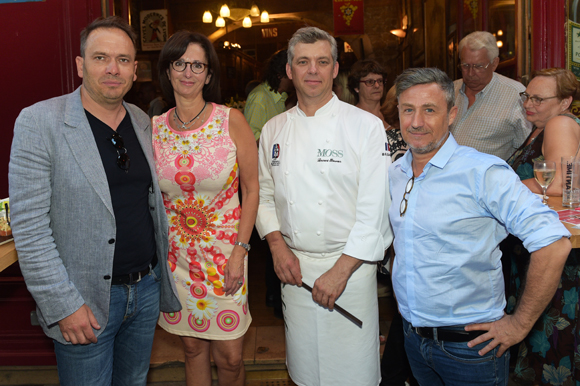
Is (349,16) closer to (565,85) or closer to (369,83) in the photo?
(369,83)

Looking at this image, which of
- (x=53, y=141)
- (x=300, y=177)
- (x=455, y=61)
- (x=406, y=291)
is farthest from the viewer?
(x=455, y=61)

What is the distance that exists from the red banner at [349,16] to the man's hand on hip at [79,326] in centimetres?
726

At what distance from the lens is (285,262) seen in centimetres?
206

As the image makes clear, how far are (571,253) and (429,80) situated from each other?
1456mm

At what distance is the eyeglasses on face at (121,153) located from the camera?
1732 mm

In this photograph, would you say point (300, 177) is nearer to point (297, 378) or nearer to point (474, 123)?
point (297, 378)

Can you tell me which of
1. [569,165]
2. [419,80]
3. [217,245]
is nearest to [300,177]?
[217,245]

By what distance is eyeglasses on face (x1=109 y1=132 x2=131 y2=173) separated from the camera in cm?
173

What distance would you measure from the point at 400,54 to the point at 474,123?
787 centimetres

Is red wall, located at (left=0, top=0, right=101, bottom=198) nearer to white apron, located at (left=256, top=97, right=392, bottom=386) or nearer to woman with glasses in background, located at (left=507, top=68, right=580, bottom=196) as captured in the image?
white apron, located at (left=256, top=97, right=392, bottom=386)

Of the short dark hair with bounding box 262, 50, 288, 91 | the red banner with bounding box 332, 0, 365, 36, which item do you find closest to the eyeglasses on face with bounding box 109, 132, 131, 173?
the short dark hair with bounding box 262, 50, 288, 91

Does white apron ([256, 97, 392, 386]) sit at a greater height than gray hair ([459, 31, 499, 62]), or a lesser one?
lesser

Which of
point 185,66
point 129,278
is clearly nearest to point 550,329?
point 129,278

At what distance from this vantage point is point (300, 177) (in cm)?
201
